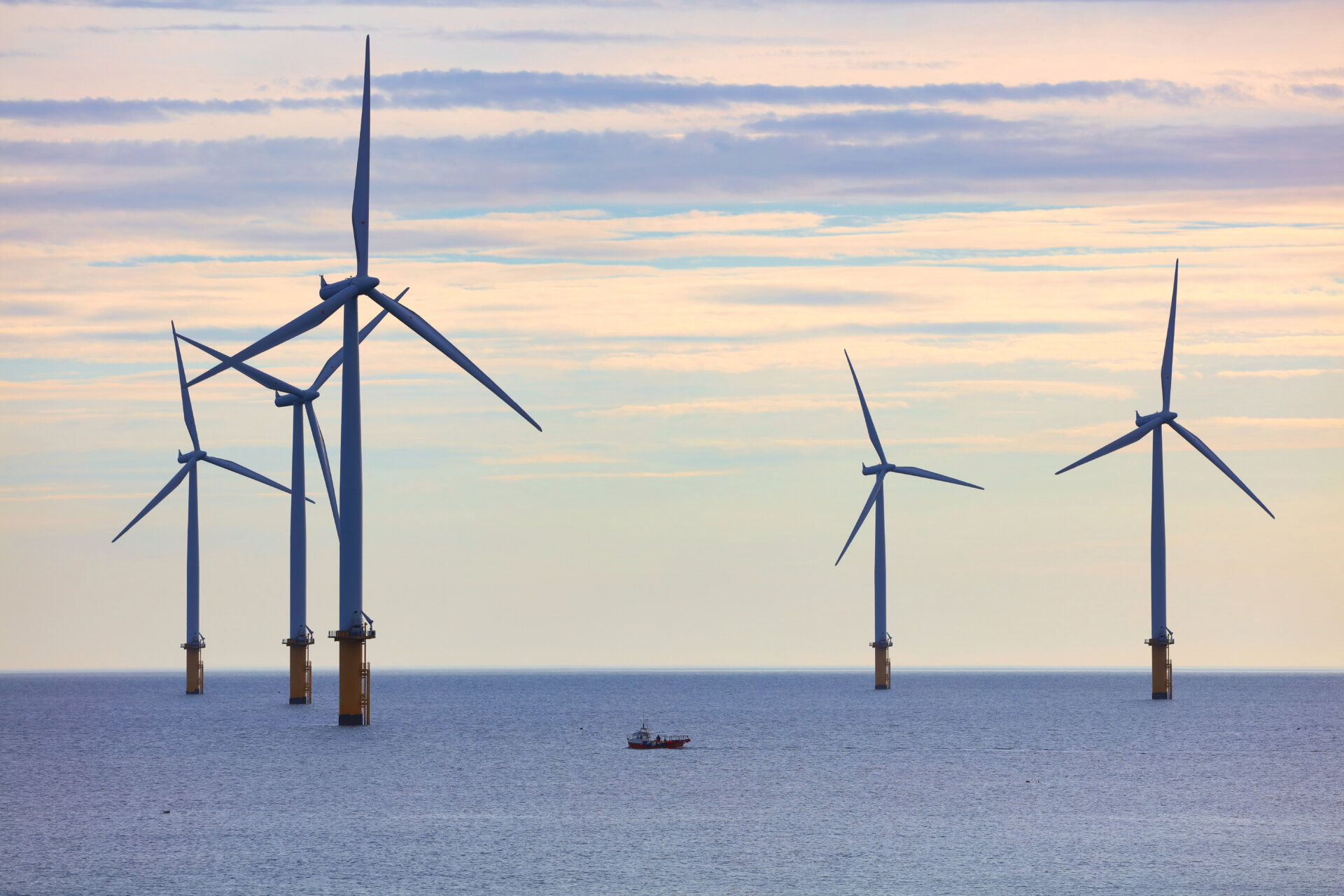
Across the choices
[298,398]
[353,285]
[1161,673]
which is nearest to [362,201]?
[353,285]

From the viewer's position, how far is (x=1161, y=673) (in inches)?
6850

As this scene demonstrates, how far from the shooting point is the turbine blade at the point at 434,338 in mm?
88688

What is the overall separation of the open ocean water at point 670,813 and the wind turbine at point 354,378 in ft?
27.1

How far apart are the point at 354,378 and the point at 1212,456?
253 feet

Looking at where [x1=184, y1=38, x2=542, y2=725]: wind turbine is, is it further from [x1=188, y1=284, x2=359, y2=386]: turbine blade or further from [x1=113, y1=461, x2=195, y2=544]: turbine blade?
[x1=113, y1=461, x2=195, y2=544]: turbine blade

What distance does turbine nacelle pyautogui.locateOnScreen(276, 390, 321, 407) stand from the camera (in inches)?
5157

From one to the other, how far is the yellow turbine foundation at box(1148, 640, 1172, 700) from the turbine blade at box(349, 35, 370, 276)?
9519cm

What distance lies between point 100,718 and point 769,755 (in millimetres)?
96277

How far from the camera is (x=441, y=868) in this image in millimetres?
63594

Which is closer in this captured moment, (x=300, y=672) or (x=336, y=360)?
(x=336, y=360)

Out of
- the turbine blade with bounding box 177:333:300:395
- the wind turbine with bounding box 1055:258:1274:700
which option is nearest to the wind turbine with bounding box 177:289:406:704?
the turbine blade with bounding box 177:333:300:395

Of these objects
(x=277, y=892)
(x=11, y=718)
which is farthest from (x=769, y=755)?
(x=11, y=718)

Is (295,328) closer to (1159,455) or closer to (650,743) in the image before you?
(650,743)

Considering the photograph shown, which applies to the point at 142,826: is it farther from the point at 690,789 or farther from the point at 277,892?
the point at 690,789
